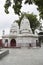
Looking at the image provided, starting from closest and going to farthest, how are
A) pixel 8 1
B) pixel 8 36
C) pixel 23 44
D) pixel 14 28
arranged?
1. pixel 8 1
2. pixel 23 44
3. pixel 8 36
4. pixel 14 28

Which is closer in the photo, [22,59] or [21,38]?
[22,59]

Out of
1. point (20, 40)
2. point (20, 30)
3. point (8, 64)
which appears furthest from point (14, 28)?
point (8, 64)

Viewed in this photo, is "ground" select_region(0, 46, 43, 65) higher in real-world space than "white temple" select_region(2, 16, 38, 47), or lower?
lower

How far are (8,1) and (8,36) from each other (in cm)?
4380

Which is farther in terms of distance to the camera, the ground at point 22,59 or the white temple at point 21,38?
the white temple at point 21,38

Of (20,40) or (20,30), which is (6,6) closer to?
(20,40)

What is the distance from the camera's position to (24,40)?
2210 inches

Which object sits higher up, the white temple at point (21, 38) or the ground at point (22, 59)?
the white temple at point (21, 38)

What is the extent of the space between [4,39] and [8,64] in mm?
42369

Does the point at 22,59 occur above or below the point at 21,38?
below

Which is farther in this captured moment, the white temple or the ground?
the white temple

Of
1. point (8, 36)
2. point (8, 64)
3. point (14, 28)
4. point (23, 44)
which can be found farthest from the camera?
point (14, 28)

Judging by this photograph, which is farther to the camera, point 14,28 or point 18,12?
point 14,28

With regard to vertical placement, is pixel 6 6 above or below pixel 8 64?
above
